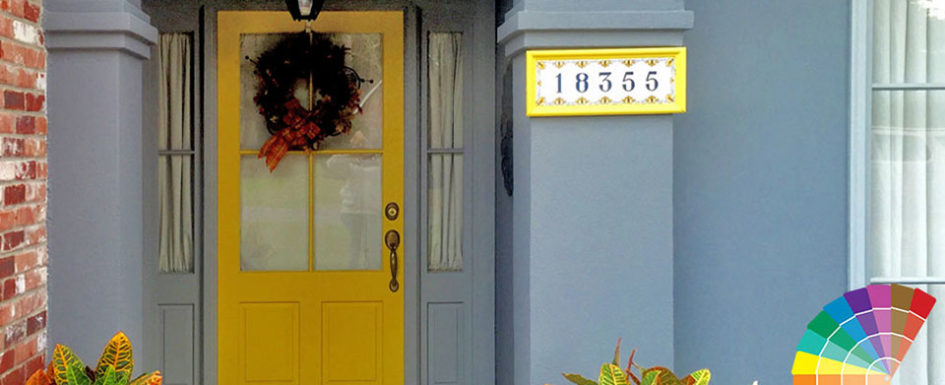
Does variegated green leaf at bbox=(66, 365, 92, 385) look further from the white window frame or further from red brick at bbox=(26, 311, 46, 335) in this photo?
the white window frame

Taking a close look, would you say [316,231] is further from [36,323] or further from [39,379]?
[39,379]

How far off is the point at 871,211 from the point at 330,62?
8.00 ft

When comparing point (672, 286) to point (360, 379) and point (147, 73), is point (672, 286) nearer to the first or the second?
point (360, 379)

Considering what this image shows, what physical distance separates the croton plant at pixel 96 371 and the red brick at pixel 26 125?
73 centimetres

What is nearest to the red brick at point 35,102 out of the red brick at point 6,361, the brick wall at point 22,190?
the brick wall at point 22,190

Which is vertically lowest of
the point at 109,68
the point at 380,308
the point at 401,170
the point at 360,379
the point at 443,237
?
the point at 360,379

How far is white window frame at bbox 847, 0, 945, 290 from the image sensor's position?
3729 millimetres

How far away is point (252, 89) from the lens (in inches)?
191


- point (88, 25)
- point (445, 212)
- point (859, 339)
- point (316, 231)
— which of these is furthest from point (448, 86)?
point (859, 339)

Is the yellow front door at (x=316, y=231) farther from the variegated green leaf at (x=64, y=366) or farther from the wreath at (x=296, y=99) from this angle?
the variegated green leaf at (x=64, y=366)

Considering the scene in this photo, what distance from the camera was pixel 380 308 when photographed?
489 centimetres

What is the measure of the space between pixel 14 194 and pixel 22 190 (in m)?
0.07

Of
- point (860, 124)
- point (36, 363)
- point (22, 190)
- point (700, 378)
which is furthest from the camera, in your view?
point (860, 124)


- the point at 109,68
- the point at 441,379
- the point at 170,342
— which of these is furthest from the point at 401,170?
the point at 109,68
